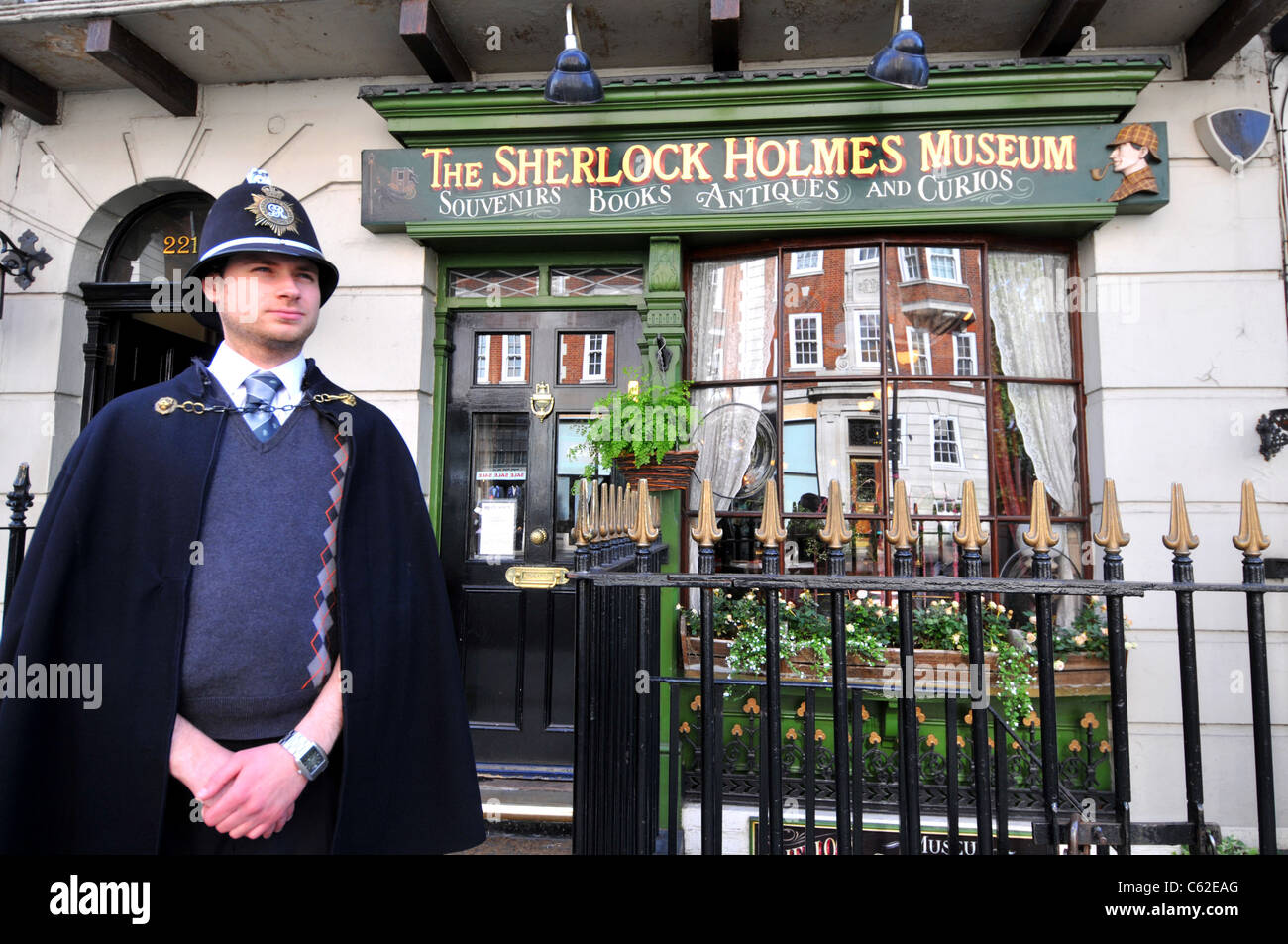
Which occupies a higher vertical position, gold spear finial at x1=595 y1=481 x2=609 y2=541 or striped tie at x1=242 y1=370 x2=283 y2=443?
striped tie at x1=242 y1=370 x2=283 y2=443

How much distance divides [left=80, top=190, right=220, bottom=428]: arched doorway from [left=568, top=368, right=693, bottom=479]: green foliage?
3.43 m

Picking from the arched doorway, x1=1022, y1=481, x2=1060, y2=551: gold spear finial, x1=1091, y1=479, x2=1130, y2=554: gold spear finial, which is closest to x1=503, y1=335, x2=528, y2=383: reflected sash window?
the arched doorway

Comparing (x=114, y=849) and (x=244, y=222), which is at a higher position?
(x=244, y=222)

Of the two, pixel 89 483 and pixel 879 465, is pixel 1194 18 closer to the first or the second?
pixel 879 465

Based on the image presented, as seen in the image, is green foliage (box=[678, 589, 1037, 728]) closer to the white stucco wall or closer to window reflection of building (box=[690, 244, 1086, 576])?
window reflection of building (box=[690, 244, 1086, 576])

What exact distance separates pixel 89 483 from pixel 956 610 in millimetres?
4318

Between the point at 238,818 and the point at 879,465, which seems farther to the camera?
the point at 879,465

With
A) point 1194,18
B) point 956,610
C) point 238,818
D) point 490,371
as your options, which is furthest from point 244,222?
point 1194,18

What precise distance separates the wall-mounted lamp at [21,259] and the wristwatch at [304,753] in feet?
17.7

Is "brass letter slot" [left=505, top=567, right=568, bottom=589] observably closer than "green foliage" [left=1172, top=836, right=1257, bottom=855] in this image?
No

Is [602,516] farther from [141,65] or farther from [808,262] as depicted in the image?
[141,65]

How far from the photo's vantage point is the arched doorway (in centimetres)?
524

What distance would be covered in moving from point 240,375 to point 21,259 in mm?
4849

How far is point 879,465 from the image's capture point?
15.3ft
